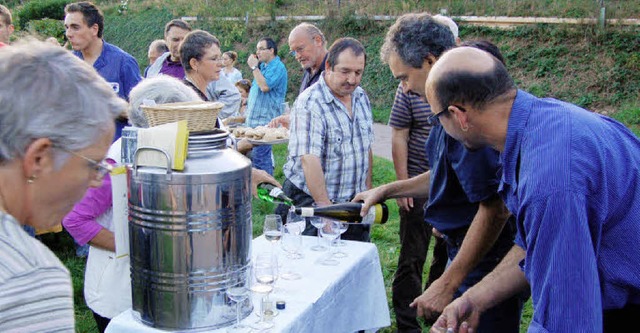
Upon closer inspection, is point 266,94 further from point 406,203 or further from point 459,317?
point 459,317

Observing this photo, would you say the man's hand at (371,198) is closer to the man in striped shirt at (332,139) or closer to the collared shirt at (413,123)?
the man in striped shirt at (332,139)

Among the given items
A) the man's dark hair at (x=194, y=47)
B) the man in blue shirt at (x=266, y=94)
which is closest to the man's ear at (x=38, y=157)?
the man's dark hair at (x=194, y=47)

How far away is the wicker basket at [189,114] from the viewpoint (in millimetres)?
2332

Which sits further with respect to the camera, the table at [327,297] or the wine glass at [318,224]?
the wine glass at [318,224]

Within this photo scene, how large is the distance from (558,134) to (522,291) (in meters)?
0.92

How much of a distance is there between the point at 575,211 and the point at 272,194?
1.92 m

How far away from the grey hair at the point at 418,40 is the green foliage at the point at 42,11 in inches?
1008

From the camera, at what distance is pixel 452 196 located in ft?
10.2

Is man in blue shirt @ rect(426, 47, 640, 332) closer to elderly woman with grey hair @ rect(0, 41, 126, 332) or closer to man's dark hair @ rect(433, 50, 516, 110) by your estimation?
man's dark hair @ rect(433, 50, 516, 110)

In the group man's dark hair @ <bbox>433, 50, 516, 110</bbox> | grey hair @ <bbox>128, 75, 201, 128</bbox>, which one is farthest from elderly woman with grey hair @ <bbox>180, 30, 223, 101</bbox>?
man's dark hair @ <bbox>433, 50, 516, 110</bbox>

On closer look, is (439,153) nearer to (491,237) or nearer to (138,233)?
(491,237)

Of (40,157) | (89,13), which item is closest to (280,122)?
(89,13)

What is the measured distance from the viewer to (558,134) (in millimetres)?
1882

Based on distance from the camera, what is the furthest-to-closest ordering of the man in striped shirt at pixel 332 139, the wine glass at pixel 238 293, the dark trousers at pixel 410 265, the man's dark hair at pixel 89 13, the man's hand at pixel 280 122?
1. the man's hand at pixel 280 122
2. the man's dark hair at pixel 89 13
3. the dark trousers at pixel 410 265
4. the man in striped shirt at pixel 332 139
5. the wine glass at pixel 238 293
